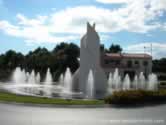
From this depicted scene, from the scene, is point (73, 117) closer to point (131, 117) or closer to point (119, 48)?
point (131, 117)

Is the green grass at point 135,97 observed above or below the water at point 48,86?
above

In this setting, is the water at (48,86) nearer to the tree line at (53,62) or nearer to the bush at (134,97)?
the tree line at (53,62)

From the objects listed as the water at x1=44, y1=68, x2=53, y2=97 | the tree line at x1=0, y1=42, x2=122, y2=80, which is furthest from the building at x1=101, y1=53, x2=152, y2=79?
the water at x1=44, y1=68, x2=53, y2=97

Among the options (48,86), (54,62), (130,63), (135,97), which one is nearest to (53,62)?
(54,62)

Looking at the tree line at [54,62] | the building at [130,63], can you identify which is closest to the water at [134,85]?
the tree line at [54,62]

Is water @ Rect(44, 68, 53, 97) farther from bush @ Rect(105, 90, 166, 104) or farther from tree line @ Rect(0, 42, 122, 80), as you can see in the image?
bush @ Rect(105, 90, 166, 104)

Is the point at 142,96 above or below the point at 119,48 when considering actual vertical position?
below

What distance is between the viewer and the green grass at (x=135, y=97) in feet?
61.1

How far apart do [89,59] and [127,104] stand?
1607cm

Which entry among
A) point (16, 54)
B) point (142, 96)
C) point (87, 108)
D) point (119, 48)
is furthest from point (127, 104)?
point (119, 48)

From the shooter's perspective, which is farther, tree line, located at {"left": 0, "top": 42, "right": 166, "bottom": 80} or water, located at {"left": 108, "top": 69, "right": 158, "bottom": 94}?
tree line, located at {"left": 0, "top": 42, "right": 166, "bottom": 80}

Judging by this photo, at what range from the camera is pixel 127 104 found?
62.3ft

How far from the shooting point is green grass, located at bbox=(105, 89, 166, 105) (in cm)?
1861

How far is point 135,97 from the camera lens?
19500mm
